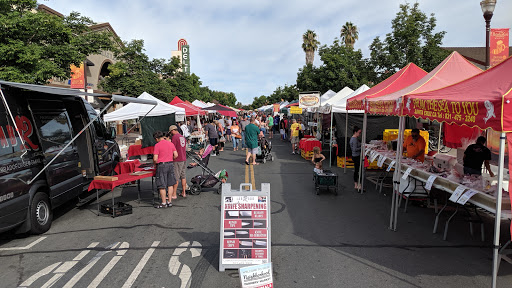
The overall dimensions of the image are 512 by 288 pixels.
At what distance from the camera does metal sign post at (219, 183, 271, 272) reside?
4551 millimetres

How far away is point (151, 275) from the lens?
455 cm

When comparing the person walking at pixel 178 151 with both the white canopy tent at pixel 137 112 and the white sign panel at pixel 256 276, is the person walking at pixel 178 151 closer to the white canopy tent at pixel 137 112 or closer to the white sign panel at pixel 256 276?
the white sign panel at pixel 256 276

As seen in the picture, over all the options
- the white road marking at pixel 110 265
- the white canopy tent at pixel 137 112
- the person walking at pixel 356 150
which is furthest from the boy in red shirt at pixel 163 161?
the white canopy tent at pixel 137 112

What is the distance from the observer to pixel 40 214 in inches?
247

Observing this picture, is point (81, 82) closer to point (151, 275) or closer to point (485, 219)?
point (151, 275)

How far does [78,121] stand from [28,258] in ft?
14.2

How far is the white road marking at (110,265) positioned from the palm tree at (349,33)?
43145mm

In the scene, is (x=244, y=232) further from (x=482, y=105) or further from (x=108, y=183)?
(x=108, y=183)

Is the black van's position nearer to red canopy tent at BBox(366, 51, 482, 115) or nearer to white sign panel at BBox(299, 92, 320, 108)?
red canopy tent at BBox(366, 51, 482, 115)

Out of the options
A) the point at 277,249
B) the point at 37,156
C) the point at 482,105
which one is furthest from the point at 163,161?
the point at 482,105

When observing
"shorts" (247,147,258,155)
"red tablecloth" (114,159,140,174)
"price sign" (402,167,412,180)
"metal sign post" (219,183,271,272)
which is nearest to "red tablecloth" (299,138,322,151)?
"shorts" (247,147,258,155)

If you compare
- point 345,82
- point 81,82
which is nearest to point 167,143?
point 81,82

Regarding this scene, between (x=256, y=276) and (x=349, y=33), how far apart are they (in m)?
45.3

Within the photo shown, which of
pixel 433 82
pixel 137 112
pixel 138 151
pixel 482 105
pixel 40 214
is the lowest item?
pixel 40 214
